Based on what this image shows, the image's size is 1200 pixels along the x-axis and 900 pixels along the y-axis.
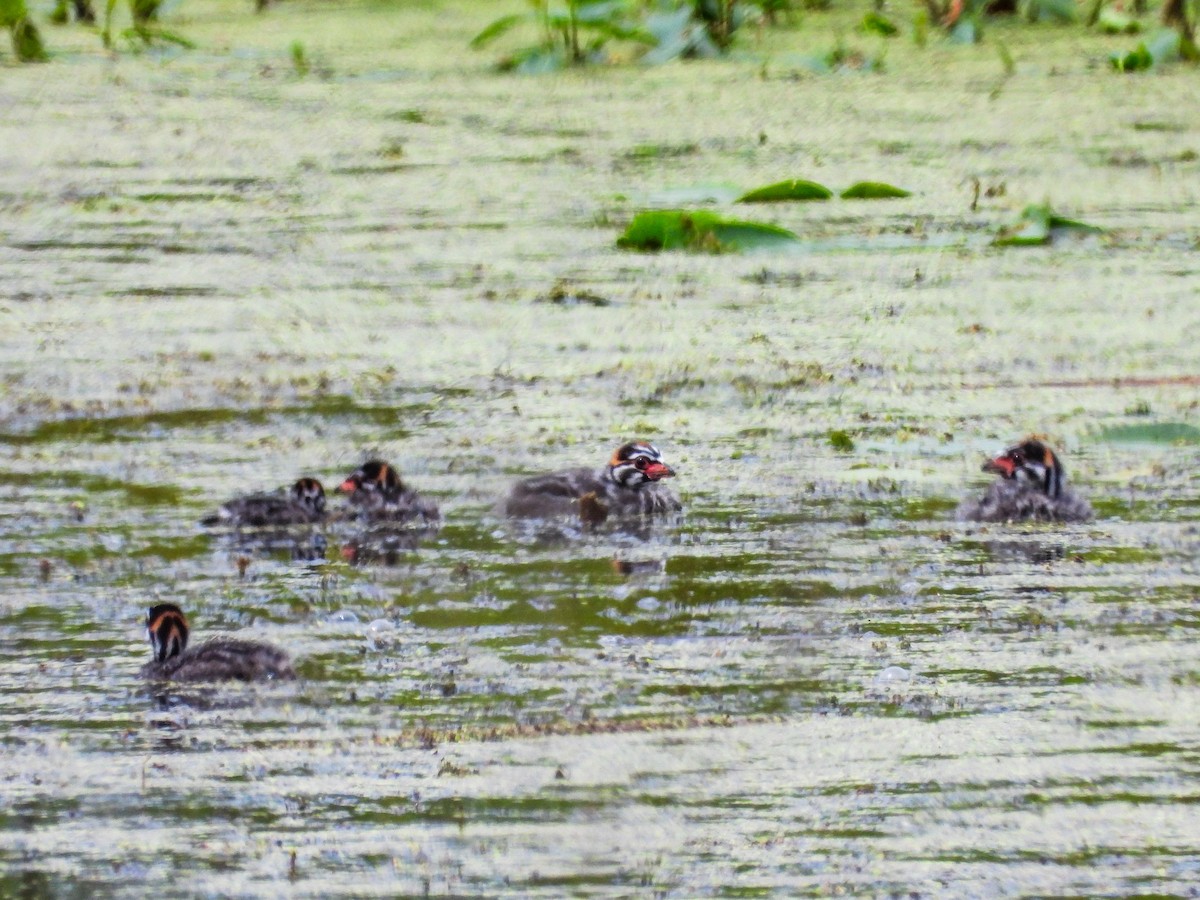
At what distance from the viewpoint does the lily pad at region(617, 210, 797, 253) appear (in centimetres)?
653

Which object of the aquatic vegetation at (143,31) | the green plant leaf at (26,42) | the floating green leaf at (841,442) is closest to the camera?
the floating green leaf at (841,442)

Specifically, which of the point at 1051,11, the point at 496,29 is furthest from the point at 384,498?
the point at 1051,11

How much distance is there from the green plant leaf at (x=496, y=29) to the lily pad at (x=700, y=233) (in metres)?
3.75

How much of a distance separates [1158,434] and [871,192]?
2.61m

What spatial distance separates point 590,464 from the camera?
465 centimetres

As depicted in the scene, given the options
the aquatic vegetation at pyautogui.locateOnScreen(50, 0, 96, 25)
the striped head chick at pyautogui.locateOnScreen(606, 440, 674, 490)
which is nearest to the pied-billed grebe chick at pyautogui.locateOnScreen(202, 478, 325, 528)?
the striped head chick at pyautogui.locateOnScreen(606, 440, 674, 490)

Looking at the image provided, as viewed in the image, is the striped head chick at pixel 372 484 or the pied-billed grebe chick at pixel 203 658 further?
the striped head chick at pixel 372 484

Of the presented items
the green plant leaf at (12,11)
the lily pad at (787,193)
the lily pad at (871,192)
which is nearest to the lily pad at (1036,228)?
the lily pad at (871,192)

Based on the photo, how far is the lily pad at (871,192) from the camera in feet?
23.6

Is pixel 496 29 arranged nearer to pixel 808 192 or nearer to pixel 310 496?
pixel 808 192

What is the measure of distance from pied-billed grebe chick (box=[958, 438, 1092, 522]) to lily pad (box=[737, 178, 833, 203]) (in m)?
2.83

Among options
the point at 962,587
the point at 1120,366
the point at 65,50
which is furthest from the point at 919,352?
the point at 65,50

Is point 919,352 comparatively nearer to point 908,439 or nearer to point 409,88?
point 908,439

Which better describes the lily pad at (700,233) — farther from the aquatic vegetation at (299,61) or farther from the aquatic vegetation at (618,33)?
the aquatic vegetation at (299,61)
